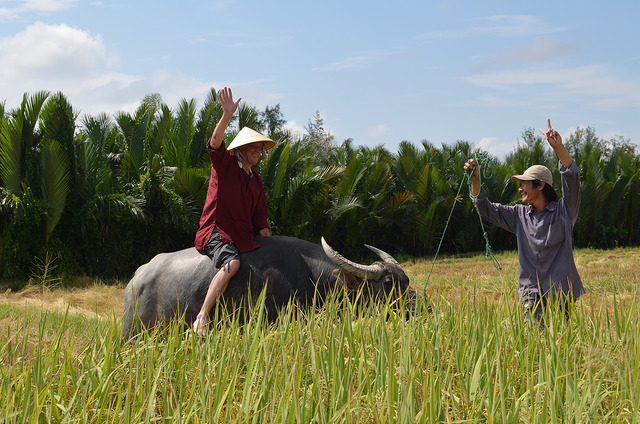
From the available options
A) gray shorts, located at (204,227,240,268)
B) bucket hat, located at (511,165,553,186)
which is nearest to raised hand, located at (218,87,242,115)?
gray shorts, located at (204,227,240,268)

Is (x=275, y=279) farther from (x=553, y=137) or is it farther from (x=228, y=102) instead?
(x=553, y=137)

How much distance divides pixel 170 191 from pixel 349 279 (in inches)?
296

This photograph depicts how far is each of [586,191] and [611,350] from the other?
50.6 ft

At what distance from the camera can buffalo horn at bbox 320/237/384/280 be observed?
4336 mm

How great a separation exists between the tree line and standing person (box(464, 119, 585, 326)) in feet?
13.3

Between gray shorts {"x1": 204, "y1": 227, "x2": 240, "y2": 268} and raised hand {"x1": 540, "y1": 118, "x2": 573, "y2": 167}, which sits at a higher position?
raised hand {"x1": 540, "y1": 118, "x2": 573, "y2": 167}

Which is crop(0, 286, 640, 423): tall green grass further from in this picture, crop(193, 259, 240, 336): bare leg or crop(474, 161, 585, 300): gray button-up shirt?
crop(193, 259, 240, 336): bare leg

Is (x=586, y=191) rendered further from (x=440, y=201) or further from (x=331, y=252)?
(x=331, y=252)

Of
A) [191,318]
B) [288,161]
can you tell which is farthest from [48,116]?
[191,318]

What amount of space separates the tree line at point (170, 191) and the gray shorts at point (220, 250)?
14.7 ft

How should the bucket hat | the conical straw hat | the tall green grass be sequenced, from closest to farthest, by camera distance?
the tall green grass, the bucket hat, the conical straw hat

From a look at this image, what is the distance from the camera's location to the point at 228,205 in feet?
14.6

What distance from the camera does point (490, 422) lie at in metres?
2.07

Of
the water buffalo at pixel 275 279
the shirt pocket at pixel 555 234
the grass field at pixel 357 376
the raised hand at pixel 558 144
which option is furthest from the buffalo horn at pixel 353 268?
the raised hand at pixel 558 144
